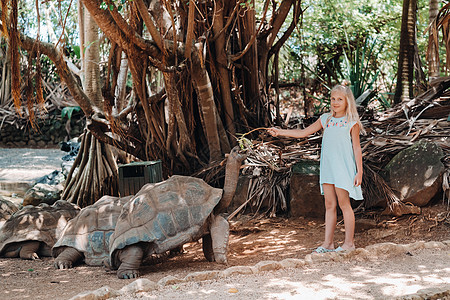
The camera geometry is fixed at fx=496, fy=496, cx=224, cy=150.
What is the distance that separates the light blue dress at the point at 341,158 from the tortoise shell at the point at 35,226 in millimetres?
3353

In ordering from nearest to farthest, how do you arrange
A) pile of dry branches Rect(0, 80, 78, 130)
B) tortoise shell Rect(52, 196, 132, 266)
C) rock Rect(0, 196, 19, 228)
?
tortoise shell Rect(52, 196, 132, 266) < rock Rect(0, 196, 19, 228) < pile of dry branches Rect(0, 80, 78, 130)

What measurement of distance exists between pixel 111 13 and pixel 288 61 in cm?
973

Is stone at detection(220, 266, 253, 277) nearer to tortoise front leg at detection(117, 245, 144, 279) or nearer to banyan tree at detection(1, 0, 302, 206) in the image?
tortoise front leg at detection(117, 245, 144, 279)

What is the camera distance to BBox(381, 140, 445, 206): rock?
562 centimetres

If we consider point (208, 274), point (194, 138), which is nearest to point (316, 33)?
point (194, 138)

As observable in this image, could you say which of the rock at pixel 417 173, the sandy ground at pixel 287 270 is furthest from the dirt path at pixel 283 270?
the rock at pixel 417 173

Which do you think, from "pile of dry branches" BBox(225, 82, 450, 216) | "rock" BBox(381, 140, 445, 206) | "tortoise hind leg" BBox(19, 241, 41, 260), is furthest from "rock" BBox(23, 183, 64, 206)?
"rock" BBox(381, 140, 445, 206)

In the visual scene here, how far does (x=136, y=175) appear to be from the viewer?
247 inches

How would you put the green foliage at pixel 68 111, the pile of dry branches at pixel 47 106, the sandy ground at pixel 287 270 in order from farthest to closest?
the pile of dry branches at pixel 47 106 → the green foliage at pixel 68 111 → the sandy ground at pixel 287 270

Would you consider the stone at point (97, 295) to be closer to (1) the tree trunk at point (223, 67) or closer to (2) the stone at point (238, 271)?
(2) the stone at point (238, 271)

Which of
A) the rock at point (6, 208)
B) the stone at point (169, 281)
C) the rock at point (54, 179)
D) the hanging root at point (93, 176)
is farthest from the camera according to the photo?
the rock at point (54, 179)

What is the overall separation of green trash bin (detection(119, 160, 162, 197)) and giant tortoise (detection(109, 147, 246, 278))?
117cm

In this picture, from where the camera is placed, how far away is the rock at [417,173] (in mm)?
5625

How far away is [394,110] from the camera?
775 cm
